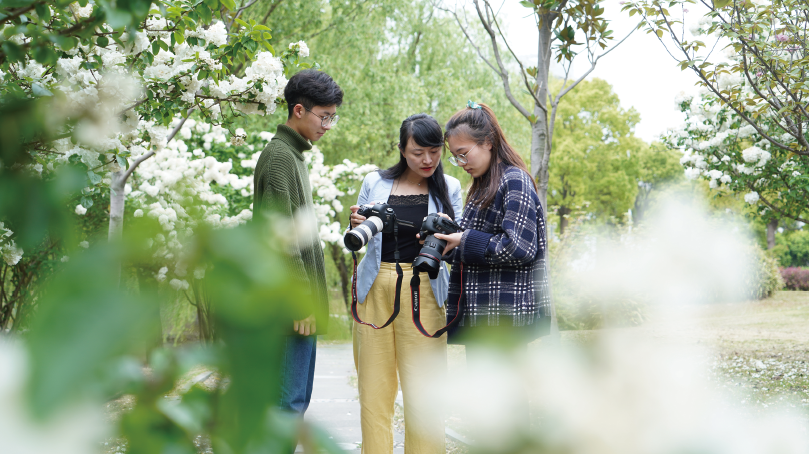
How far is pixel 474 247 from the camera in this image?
8.61 ft

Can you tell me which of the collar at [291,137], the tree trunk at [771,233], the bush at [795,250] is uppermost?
the tree trunk at [771,233]

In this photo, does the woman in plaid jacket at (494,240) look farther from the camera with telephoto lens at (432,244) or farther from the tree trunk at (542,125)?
the tree trunk at (542,125)

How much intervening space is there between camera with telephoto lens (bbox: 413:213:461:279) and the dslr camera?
0.20 meters

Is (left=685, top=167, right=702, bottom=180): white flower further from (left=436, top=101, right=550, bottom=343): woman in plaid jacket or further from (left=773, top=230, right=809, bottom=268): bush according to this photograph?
(left=773, top=230, right=809, bottom=268): bush

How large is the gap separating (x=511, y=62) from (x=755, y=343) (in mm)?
11810

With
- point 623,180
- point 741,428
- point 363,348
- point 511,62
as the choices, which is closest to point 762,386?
point 363,348

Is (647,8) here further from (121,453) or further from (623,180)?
(623,180)

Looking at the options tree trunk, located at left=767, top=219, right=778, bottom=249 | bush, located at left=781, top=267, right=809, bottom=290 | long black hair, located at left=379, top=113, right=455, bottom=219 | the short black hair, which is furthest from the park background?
tree trunk, located at left=767, top=219, right=778, bottom=249

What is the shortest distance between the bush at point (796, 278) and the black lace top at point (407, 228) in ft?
76.2

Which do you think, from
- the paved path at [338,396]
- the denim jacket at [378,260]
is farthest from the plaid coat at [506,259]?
the paved path at [338,396]

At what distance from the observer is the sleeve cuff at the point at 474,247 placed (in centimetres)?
261

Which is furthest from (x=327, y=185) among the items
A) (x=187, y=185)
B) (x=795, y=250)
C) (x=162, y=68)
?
(x=795, y=250)

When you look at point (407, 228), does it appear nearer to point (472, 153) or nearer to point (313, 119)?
point (472, 153)

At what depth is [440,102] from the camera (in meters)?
14.8
